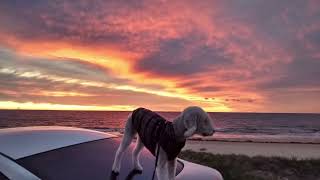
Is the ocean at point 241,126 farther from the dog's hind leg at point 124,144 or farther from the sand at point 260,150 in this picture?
the dog's hind leg at point 124,144

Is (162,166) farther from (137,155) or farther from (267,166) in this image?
Answer: (267,166)

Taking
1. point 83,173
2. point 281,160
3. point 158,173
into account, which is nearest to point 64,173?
point 83,173

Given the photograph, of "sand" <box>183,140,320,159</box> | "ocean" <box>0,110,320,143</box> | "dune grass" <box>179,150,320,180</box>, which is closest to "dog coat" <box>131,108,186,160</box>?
"dune grass" <box>179,150,320,180</box>

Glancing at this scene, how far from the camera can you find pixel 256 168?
36.4 ft

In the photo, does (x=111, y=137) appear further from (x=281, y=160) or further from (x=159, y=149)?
(x=281, y=160)

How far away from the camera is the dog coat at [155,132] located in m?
3.41

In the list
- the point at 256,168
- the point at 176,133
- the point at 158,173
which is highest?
the point at 176,133

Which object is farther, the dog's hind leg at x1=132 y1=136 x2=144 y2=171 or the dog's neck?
the dog's hind leg at x1=132 y1=136 x2=144 y2=171

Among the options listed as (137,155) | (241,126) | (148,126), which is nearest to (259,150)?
(137,155)

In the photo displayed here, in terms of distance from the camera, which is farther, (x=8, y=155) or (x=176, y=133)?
(x=176, y=133)

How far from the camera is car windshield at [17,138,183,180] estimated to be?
3174 mm

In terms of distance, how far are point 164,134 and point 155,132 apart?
0.13 meters

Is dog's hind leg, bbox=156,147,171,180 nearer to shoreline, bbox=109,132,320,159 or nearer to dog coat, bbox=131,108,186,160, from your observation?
dog coat, bbox=131,108,186,160

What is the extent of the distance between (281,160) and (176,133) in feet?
31.2
